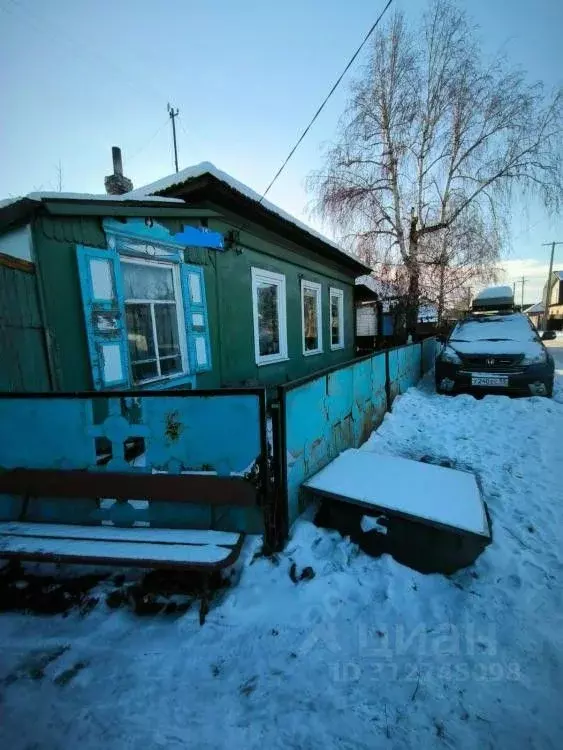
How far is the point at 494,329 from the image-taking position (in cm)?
731

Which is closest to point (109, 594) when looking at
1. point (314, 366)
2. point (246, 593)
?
point (246, 593)

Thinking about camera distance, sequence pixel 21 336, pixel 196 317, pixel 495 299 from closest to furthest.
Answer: pixel 21 336 → pixel 196 317 → pixel 495 299

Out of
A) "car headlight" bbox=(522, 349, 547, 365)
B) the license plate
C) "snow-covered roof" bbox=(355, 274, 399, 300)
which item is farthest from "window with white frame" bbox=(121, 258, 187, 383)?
"snow-covered roof" bbox=(355, 274, 399, 300)

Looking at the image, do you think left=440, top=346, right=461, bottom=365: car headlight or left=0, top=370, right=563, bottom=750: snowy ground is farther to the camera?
left=440, top=346, right=461, bottom=365: car headlight

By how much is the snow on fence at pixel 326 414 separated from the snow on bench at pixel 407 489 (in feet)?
0.53

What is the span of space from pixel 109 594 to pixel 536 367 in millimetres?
7303

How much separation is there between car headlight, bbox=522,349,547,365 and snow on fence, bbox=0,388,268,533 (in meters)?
6.34

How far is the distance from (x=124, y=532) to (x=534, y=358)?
7259mm

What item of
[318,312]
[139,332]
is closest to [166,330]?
[139,332]

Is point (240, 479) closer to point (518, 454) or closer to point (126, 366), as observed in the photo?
point (126, 366)

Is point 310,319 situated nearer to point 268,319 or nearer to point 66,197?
point 268,319

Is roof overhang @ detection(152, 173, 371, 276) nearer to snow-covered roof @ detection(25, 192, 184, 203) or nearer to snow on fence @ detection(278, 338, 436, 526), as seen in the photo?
snow-covered roof @ detection(25, 192, 184, 203)

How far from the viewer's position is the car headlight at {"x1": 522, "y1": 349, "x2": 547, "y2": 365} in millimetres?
6129

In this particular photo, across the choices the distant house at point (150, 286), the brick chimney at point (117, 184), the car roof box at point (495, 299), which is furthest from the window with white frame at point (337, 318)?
the brick chimney at point (117, 184)
